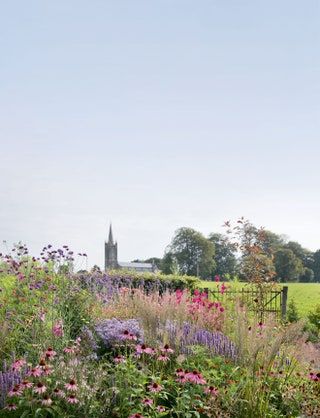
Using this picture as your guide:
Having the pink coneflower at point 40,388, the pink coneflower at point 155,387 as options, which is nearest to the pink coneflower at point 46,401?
the pink coneflower at point 40,388

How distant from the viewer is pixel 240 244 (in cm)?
1134

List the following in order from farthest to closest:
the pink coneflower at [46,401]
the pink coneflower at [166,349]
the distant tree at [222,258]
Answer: the distant tree at [222,258], the pink coneflower at [166,349], the pink coneflower at [46,401]

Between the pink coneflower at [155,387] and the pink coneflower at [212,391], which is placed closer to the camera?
the pink coneflower at [155,387]

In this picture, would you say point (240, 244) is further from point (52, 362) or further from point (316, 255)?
point (316, 255)

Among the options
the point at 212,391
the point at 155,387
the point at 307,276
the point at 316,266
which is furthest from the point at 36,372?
the point at 316,266

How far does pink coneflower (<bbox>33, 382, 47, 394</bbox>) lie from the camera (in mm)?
4077

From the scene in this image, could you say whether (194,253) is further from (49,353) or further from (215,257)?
(49,353)

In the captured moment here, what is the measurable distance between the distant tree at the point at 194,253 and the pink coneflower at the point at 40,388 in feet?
174

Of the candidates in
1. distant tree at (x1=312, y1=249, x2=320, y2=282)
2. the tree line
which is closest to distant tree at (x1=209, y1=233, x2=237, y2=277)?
the tree line

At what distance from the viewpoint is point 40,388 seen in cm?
412

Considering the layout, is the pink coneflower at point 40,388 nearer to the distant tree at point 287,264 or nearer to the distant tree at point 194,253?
the distant tree at point 194,253

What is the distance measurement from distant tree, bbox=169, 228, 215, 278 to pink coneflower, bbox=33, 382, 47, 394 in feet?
174

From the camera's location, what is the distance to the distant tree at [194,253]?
57.7m

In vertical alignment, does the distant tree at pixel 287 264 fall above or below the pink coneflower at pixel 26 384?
above
